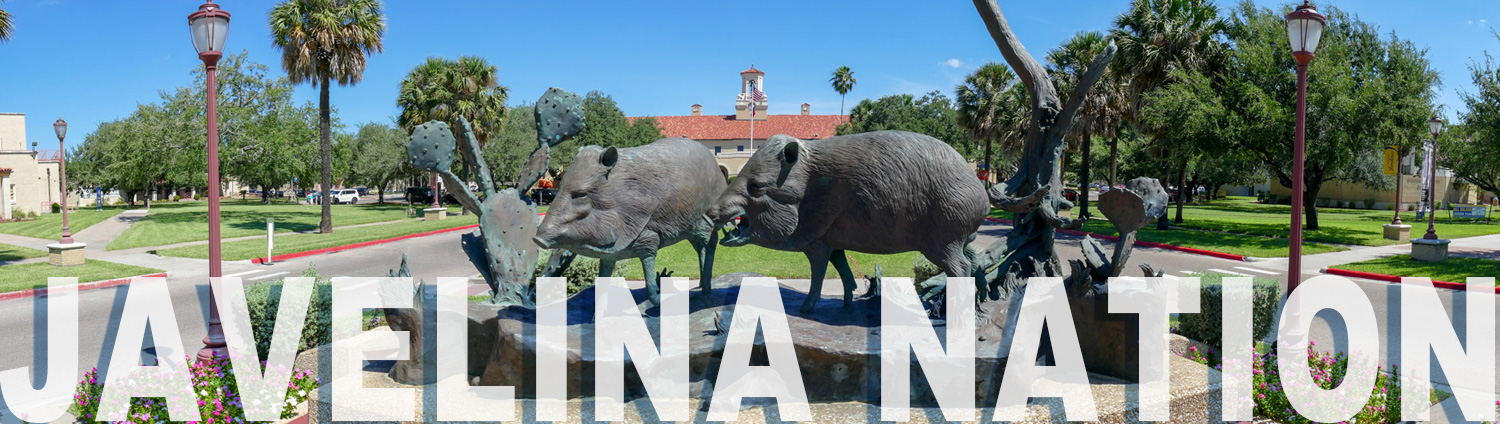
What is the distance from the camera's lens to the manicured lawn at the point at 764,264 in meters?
14.3

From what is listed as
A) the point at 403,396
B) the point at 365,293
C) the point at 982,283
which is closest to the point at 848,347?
the point at 982,283

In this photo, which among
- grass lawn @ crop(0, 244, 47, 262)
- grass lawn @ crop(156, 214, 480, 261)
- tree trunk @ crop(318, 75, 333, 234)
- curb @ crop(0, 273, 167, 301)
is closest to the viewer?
curb @ crop(0, 273, 167, 301)

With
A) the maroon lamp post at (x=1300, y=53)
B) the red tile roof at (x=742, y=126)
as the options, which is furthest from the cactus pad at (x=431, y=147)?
the red tile roof at (x=742, y=126)

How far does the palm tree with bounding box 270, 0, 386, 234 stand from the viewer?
22.7 metres

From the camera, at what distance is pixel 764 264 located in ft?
51.4

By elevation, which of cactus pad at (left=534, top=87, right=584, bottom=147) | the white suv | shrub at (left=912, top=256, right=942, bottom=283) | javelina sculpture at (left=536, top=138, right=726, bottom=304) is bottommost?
shrub at (left=912, top=256, right=942, bottom=283)

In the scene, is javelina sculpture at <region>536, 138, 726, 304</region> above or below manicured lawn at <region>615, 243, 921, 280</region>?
above

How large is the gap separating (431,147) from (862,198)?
327 centimetres

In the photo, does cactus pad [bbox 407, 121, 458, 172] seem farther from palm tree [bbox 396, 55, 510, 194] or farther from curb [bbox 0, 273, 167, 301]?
palm tree [bbox 396, 55, 510, 194]

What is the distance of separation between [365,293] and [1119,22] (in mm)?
21045

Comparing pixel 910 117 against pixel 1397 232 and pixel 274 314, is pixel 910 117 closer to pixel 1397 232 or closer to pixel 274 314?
pixel 1397 232

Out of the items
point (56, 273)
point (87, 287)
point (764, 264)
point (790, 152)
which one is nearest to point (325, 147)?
point (56, 273)

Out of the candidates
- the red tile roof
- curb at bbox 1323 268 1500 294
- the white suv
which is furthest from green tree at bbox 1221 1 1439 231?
the white suv

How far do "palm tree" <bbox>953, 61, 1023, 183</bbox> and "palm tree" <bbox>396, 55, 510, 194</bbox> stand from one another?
1864 cm
